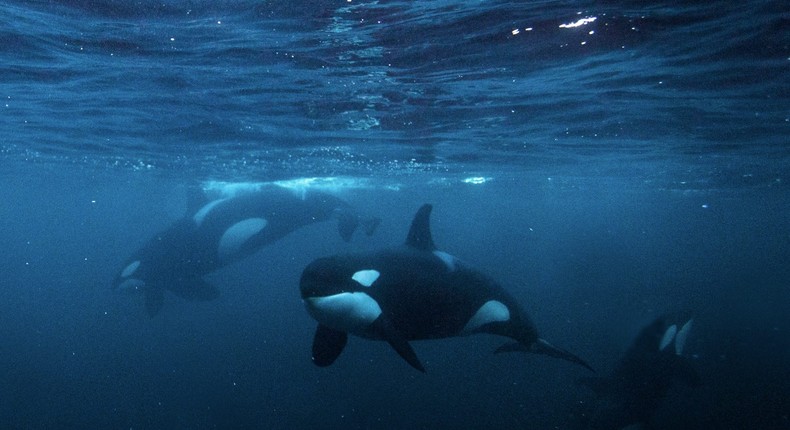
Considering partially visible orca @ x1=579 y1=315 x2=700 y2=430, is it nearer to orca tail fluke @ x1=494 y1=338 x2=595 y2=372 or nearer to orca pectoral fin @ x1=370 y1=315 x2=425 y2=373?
orca tail fluke @ x1=494 y1=338 x2=595 y2=372

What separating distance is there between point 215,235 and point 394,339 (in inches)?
514

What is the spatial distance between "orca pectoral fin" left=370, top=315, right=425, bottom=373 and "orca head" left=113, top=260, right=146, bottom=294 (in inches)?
507

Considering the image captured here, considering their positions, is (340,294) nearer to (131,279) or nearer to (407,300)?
(407,300)

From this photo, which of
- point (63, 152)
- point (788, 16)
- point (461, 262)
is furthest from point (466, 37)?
point (63, 152)

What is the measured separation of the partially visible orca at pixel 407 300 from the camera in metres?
6.87

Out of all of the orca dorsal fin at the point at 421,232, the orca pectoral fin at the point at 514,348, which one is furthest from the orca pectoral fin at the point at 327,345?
the orca pectoral fin at the point at 514,348

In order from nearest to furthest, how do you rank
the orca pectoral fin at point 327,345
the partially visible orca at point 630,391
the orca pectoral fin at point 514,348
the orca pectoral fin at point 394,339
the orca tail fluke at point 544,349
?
the orca pectoral fin at point 394,339 → the orca pectoral fin at point 327,345 → the orca tail fluke at point 544,349 → the orca pectoral fin at point 514,348 → the partially visible orca at point 630,391

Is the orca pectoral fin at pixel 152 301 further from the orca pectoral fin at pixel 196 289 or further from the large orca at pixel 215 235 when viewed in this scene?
the orca pectoral fin at pixel 196 289

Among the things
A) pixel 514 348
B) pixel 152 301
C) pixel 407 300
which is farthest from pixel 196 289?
pixel 407 300

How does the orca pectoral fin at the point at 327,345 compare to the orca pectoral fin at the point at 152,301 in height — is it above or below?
above

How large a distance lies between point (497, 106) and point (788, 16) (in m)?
6.96

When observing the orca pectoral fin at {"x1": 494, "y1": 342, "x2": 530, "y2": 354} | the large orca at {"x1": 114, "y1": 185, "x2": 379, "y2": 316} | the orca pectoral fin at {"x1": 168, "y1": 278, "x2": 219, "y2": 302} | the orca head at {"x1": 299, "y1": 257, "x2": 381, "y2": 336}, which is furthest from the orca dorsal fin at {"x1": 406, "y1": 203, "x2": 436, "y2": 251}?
the orca pectoral fin at {"x1": 168, "y1": 278, "x2": 219, "y2": 302}

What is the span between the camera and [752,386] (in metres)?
19.1

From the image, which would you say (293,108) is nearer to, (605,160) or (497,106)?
(497,106)
